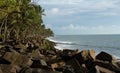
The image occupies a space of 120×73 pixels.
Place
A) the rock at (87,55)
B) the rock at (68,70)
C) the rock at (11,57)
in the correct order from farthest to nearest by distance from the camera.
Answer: the rock at (87,55), the rock at (11,57), the rock at (68,70)

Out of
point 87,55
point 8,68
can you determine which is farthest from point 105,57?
point 8,68

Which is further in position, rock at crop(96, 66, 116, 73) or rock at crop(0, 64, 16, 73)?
rock at crop(96, 66, 116, 73)

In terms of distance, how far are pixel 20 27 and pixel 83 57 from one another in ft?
96.1

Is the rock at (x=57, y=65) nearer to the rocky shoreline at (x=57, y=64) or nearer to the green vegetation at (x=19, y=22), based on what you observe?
the rocky shoreline at (x=57, y=64)

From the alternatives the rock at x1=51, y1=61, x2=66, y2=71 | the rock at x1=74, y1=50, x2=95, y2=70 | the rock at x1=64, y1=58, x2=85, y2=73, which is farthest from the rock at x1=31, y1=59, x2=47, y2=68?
the rock at x1=74, y1=50, x2=95, y2=70

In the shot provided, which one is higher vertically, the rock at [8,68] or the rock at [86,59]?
the rock at [8,68]

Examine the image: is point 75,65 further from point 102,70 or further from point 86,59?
point 86,59

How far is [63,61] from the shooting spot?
62.5 ft

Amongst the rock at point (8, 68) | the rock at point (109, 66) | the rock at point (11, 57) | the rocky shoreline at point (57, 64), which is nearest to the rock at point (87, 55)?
the rocky shoreline at point (57, 64)

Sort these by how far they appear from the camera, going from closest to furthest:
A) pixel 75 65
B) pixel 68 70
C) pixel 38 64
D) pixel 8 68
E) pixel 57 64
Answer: pixel 8 68 < pixel 68 70 < pixel 38 64 < pixel 75 65 < pixel 57 64

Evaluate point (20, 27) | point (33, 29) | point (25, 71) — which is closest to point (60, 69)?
point (25, 71)

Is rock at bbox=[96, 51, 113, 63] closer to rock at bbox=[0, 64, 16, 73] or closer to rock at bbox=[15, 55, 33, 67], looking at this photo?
rock at bbox=[15, 55, 33, 67]

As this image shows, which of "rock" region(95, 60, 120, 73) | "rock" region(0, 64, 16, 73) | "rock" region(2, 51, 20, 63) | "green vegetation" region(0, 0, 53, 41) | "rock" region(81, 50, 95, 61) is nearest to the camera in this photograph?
"rock" region(0, 64, 16, 73)

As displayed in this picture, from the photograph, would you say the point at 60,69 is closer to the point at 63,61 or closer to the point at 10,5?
the point at 63,61
